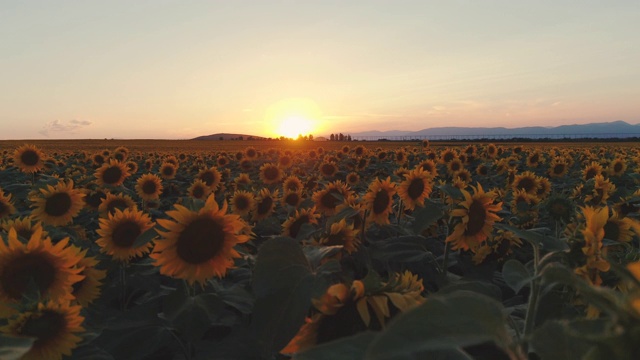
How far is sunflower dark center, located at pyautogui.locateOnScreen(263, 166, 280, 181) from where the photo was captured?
1021 cm

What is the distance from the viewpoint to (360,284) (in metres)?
1.30

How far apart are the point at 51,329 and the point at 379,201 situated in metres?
2.80

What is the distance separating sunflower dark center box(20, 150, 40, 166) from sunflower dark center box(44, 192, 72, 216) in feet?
17.7

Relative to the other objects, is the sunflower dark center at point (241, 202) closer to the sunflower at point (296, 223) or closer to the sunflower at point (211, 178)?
the sunflower at point (296, 223)

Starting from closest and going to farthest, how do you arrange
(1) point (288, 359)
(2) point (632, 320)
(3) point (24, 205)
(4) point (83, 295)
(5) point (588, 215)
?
(2) point (632, 320) < (5) point (588, 215) < (1) point (288, 359) < (4) point (83, 295) < (3) point (24, 205)

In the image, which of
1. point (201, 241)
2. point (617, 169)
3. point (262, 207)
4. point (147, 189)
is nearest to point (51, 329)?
point (201, 241)

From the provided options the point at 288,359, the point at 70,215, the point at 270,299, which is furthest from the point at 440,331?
the point at 70,215

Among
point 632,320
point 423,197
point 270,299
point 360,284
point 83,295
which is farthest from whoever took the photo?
point 423,197

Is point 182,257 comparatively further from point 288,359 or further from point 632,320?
point 632,320

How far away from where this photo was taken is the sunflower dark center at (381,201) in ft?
13.6

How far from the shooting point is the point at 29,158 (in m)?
9.58

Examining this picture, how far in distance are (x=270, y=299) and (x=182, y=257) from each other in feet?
3.46

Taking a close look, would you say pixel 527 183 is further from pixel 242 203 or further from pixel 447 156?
pixel 242 203

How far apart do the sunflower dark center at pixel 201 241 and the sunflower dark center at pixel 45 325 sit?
2.15 ft
